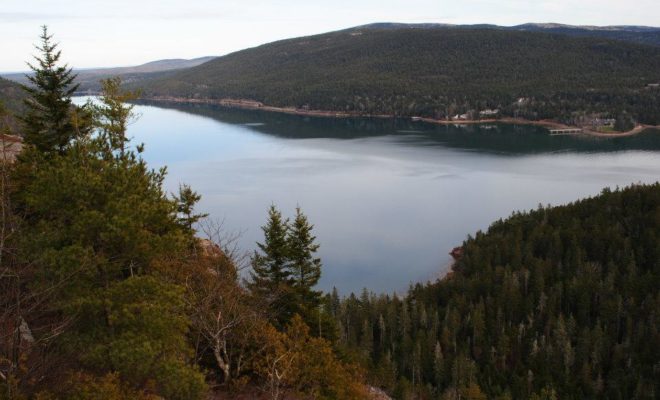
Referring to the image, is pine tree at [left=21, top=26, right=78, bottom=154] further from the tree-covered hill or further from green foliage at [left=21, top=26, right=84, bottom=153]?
the tree-covered hill

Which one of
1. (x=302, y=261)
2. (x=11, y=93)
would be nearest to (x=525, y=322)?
(x=302, y=261)

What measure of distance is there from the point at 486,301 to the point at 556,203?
36326mm

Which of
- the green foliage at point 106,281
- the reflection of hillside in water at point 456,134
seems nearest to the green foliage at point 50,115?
the green foliage at point 106,281

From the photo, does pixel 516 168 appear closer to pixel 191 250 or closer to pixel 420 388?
pixel 420 388

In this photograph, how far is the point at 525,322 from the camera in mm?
53125

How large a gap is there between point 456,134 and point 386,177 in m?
62.2

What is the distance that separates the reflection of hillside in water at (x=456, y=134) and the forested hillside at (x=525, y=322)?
64.8 meters

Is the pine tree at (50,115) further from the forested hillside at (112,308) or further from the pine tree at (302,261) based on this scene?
the pine tree at (302,261)

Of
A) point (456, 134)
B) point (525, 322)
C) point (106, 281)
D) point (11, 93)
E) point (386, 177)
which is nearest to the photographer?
point (106, 281)

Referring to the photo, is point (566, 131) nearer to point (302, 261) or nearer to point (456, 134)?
point (456, 134)

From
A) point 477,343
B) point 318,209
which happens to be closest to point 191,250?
point 477,343

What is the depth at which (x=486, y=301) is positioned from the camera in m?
53.2

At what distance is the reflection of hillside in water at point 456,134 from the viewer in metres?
131

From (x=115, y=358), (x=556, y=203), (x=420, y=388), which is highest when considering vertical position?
(x=115, y=358)
